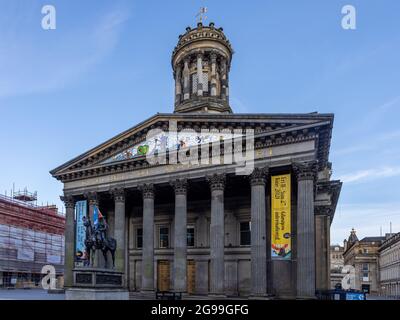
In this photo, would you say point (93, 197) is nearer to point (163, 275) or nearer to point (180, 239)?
point (163, 275)

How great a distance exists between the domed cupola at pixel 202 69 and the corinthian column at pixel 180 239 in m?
12.8

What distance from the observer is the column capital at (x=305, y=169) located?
94.4ft

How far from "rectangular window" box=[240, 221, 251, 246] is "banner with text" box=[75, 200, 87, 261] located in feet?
43.6

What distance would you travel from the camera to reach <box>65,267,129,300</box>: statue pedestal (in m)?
22.5

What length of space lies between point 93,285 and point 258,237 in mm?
11803

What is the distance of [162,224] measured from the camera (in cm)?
4175

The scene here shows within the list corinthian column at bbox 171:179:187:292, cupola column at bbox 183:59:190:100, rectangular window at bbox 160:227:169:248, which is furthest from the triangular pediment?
cupola column at bbox 183:59:190:100

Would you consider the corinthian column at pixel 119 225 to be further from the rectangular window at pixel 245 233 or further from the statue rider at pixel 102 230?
the statue rider at pixel 102 230

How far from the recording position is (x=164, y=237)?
4134 cm

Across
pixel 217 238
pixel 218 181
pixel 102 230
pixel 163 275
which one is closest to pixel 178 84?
pixel 218 181

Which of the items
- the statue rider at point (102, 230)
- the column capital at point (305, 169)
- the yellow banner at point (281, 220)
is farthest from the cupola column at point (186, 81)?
the statue rider at point (102, 230)
